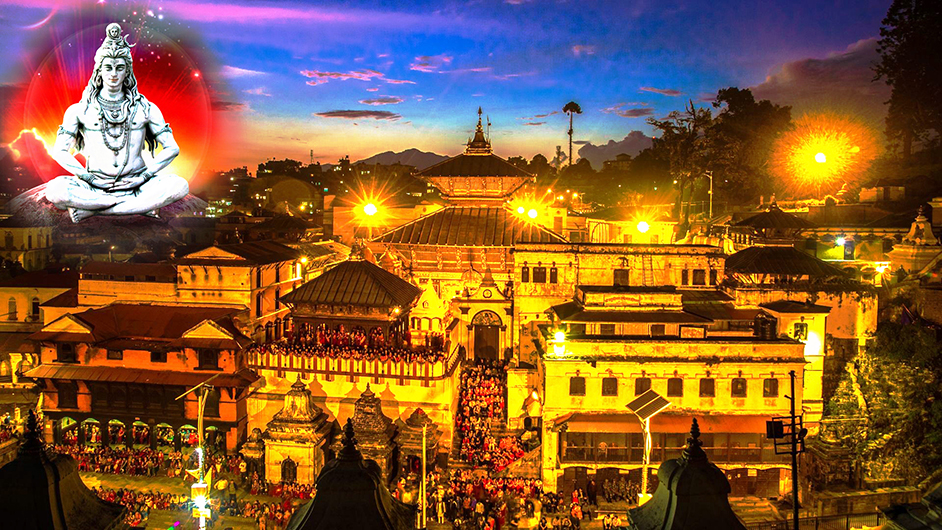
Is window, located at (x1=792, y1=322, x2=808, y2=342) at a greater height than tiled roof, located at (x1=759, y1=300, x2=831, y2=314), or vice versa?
tiled roof, located at (x1=759, y1=300, x2=831, y2=314)

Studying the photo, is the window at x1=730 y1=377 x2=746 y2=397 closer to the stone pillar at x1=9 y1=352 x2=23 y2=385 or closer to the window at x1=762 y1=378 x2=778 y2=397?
the window at x1=762 y1=378 x2=778 y2=397

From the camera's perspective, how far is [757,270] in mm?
36094

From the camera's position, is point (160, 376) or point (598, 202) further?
point (598, 202)

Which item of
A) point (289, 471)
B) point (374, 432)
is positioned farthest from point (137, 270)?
point (374, 432)

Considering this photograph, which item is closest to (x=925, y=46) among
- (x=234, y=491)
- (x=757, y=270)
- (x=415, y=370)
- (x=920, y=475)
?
(x=757, y=270)

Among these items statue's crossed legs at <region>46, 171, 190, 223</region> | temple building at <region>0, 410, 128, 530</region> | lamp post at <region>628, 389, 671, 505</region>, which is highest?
statue's crossed legs at <region>46, 171, 190, 223</region>

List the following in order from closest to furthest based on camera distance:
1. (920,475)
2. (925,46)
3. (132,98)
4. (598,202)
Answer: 1. (920,475)
2. (132,98)
3. (925,46)
4. (598,202)

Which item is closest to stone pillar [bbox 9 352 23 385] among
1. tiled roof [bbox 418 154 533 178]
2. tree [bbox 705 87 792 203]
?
tiled roof [bbox 418 154 533 178]

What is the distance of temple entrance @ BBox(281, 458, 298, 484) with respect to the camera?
91.6ft

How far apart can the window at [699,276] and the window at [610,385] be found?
1234 centimetres

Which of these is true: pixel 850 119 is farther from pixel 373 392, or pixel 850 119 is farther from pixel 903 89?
pixel 373 392

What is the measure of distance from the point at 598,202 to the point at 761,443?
61.8 m

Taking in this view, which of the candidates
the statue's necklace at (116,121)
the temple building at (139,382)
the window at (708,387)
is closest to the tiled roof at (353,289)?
the temple building at (139,382)

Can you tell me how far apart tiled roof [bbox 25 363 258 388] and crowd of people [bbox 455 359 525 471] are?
9.86 m
